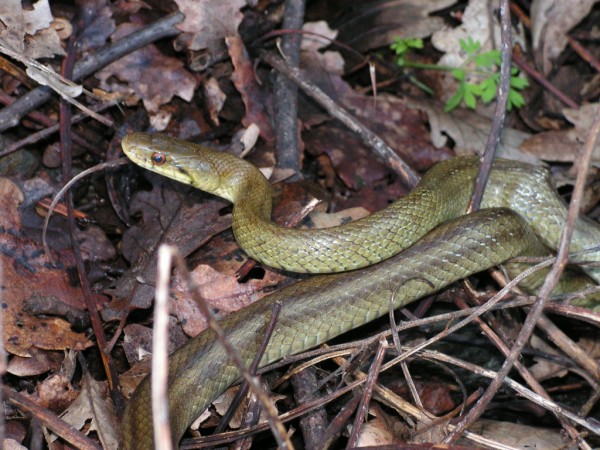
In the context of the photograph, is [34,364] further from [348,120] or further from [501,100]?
[501,100]

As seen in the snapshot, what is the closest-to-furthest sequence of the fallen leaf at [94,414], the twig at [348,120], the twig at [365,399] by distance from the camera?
the twig at [365,399]
the fallen leaf at [94,414]
the twig at [348,120]

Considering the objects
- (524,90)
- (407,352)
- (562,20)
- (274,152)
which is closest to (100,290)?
(274,152)

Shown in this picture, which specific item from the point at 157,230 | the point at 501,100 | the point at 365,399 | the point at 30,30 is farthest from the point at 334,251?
the point at 30,30

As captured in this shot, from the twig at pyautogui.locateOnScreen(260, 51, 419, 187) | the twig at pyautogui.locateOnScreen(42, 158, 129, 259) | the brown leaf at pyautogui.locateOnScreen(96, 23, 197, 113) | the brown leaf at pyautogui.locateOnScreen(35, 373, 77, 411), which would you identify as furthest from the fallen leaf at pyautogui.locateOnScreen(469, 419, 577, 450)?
the brown leaf at pyautogui.locateOnScreen(96, 23, 197, 113)

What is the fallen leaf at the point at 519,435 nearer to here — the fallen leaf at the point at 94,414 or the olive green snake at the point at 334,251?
the olive green snake at the point at 334,251

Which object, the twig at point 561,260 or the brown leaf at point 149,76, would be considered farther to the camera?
the brown leaf at point 149,76

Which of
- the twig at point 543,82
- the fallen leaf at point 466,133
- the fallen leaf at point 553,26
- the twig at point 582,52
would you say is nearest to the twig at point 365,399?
the fallen leaf at point 466,133

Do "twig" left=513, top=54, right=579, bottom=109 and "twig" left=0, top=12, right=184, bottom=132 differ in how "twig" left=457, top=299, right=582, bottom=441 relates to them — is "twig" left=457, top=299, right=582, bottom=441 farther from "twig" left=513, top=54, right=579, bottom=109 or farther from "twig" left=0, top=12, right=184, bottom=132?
"twig" left=0, top=12, right=184, bottom=132
